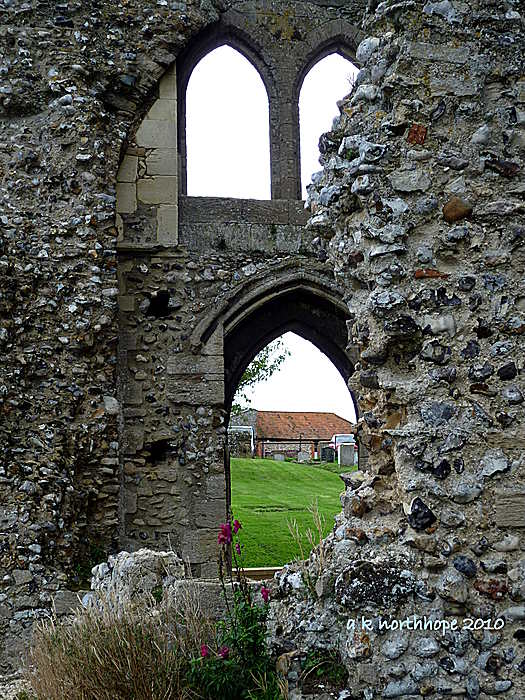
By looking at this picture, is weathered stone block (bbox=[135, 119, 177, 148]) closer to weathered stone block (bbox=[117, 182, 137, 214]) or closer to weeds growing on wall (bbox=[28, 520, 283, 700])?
weathered stone block (bbox=[117, 182, 137, 214])

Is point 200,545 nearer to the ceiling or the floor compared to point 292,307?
nearer to the floor

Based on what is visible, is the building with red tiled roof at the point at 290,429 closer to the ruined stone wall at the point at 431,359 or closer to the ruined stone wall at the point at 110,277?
the ruined stone wall at the point at 110,277

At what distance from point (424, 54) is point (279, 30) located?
256 inches

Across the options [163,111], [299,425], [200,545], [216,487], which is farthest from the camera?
[299,425]

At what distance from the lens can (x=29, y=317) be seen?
730 cm

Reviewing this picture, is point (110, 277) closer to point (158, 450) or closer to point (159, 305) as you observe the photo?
point (159, 305)

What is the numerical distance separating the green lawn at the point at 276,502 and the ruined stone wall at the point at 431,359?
3.29 metres

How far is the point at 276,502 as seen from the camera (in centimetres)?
1595

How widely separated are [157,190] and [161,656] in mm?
6255

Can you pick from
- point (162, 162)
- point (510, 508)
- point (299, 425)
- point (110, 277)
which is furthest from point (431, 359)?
point (299, 425)

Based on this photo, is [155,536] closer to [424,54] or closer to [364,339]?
[364,339]

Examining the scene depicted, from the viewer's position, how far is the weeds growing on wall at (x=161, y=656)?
3320mm

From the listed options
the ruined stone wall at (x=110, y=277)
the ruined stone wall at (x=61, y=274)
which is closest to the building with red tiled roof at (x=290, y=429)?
the ruined stone wall at (x=110, y=277)

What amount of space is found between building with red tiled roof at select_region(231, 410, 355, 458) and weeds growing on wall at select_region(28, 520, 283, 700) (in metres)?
27.4
